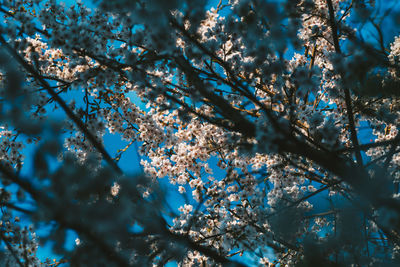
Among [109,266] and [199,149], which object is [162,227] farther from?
[199,149]

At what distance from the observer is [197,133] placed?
626 centimetres

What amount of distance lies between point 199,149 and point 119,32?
267 cm

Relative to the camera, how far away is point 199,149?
607cm

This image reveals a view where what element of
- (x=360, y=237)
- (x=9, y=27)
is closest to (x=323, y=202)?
(x=360, y=237)

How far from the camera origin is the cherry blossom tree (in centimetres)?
205

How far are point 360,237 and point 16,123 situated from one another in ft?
9.63

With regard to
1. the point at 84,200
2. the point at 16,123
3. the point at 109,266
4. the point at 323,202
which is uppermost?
the point at 323,202

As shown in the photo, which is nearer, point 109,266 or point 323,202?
point 109,266

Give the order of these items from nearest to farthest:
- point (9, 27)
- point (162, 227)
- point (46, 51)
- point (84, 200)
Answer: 1. point (84, 200)
2. point (162, 227)
3. point (9, 27)
4. point (46, 51)

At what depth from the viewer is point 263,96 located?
6.36 meters

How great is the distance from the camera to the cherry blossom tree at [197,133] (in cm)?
205

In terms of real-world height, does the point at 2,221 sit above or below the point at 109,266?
above

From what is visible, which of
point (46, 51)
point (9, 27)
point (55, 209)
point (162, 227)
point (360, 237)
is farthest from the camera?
point (46, 51)

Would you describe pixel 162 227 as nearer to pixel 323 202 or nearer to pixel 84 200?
pixel 84 200
